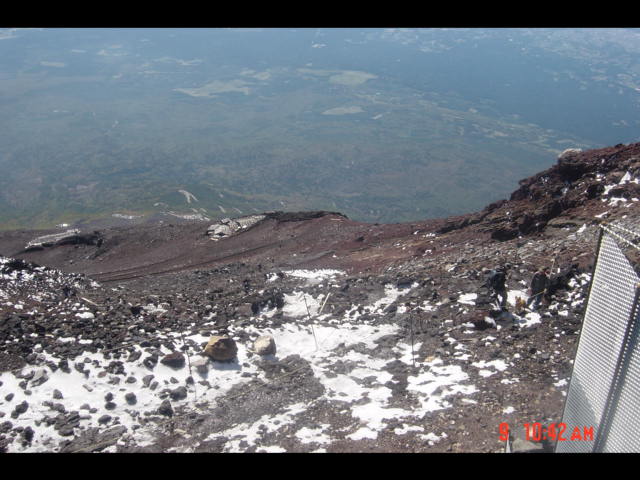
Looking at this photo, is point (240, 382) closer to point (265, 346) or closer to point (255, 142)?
point (265, 346)

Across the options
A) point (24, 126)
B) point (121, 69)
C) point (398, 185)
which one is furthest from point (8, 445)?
point (121, 69)

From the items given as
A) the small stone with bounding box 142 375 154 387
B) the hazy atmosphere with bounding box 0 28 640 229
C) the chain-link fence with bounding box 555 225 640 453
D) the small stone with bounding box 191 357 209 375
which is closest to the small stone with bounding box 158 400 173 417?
the small stone with bounding box 142 375 154 387
